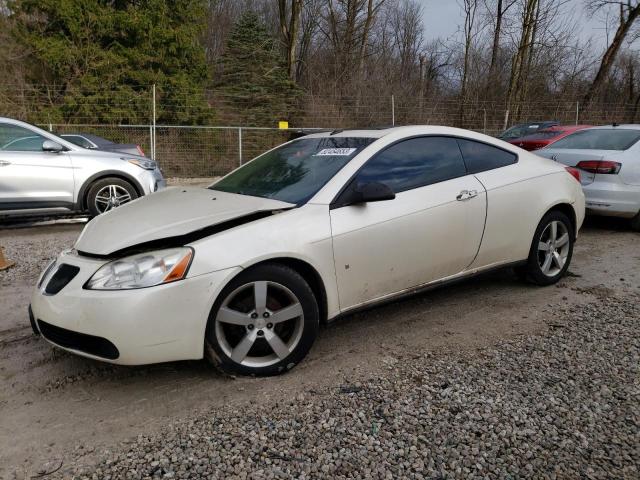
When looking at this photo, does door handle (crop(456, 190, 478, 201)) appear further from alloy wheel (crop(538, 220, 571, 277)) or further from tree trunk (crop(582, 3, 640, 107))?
tree trunk (crop(582, 3, 640, 107))

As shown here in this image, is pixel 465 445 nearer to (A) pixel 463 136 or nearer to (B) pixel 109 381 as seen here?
(B) pixel 109 381

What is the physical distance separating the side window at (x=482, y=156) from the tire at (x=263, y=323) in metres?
1.82

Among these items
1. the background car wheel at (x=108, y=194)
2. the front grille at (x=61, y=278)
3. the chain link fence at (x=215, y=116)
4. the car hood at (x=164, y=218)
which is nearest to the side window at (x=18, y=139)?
the background car wheel at (x=108, y=194)

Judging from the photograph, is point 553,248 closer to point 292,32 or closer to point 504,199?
point 504,199

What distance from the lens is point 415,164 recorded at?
3.60 meters

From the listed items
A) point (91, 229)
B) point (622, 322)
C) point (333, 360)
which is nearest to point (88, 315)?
point (91, 229)

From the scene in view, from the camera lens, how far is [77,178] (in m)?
7.16

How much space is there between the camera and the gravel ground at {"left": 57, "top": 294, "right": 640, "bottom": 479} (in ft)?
6.89

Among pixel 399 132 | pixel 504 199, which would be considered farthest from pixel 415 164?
pixel 504 199

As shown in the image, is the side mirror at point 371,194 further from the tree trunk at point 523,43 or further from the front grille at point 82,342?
the tree trunk at point 523,43

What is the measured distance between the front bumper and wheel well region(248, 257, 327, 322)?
0.35 m

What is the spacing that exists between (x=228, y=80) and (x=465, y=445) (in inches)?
972

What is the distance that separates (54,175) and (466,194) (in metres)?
5.85

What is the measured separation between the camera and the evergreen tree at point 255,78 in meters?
18.9
